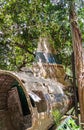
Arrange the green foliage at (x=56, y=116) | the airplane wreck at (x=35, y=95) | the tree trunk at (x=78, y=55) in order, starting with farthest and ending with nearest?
the tree trunk at (x=78, y=55) → the green foliage at (x=56, y=116) → the airplane wreck at (x=35, y=95)

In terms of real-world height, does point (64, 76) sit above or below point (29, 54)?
below

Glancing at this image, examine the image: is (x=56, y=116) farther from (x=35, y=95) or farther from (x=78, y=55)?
(x=78, y=55)

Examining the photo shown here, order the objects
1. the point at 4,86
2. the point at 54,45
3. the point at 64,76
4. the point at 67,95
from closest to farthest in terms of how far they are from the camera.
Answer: the point at 4,86 < the point at 67,95 < the point at 64,76 < the point at 54,45

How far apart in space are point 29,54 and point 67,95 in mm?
3475

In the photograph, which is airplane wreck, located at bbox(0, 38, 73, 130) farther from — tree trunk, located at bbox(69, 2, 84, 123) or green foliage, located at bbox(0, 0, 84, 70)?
green foliage, located at bbox(0, 0, 84, 70)

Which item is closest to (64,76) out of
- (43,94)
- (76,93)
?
(76,93)

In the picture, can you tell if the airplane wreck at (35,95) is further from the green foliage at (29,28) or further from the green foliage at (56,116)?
the green foliage at (29,28)

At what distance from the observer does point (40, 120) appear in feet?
17.8

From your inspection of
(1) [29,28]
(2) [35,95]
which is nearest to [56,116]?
(2) [35,95]

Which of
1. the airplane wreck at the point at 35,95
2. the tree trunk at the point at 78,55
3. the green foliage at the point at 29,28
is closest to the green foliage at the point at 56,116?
the airplane wreck at the point at 35,95

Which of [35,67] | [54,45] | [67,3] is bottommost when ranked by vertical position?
[35,67]

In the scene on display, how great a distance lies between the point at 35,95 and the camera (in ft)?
17.7

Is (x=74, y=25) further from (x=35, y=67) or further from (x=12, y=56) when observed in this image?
(x=12, y=56)

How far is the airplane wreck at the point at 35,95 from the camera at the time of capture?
17.7 feet
